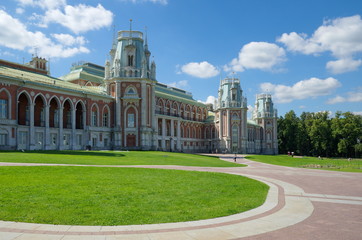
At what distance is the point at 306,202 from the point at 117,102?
4993 centimetres

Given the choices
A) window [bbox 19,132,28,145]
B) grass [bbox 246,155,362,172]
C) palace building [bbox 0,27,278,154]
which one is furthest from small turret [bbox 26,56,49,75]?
grass [bbox 246,155,362,172]

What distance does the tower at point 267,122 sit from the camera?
348ft

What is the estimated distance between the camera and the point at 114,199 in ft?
37.8

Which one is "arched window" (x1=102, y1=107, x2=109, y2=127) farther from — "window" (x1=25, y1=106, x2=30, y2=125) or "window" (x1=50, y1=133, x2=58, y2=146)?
"window" (x1=25, y1=106, x2=30, y2=125)

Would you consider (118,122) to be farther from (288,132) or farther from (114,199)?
(288,132)

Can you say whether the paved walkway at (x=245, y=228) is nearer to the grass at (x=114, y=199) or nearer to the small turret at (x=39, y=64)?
the grass at (x=114, y=199)

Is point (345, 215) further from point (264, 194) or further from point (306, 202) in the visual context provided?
point (264, 194)

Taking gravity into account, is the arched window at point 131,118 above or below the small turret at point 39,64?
below

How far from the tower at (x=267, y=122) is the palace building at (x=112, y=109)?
18.7 m

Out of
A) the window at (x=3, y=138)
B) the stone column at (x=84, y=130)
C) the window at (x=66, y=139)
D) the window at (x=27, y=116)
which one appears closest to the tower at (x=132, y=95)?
the stone column at (x=84, y=130)

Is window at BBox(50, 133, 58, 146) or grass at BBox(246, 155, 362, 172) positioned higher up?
window at BBox(50, 133, 58, 146)

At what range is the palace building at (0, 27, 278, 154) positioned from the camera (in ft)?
148

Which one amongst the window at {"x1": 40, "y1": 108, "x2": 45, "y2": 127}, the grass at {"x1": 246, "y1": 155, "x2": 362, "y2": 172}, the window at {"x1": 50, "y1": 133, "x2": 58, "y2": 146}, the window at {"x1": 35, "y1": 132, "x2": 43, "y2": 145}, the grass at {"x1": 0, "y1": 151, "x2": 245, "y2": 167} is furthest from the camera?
the window at {"x1": 50, "y1": 133, "x2": 58, "y2": 146}

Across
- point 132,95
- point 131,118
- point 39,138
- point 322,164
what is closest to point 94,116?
point 131,118
